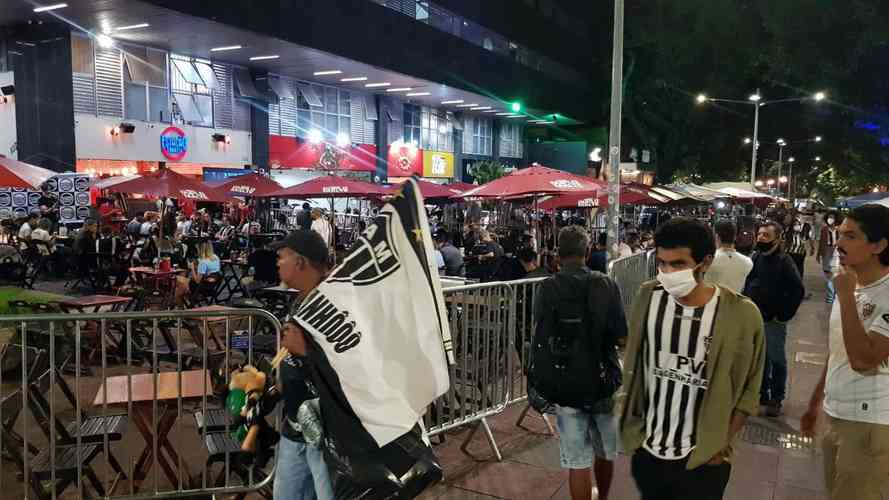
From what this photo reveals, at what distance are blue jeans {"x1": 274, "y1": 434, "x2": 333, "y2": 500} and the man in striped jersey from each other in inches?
55.5

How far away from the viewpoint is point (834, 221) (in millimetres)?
16781

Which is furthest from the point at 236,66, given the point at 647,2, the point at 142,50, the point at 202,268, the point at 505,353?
the point at 647,2

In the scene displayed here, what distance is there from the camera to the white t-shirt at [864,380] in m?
3.06

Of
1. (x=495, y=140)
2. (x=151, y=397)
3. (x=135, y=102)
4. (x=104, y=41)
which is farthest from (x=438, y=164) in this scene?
(x=151, y=397)

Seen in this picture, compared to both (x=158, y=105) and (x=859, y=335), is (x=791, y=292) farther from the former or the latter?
(x=158, y=105)

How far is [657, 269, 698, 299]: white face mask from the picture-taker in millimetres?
2957

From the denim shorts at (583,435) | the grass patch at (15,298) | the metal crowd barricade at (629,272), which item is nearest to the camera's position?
the denim shorts at (583,435)

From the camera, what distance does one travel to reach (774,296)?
6.55 meters

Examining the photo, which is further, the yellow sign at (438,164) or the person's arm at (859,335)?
the yellow sign at (438,164)

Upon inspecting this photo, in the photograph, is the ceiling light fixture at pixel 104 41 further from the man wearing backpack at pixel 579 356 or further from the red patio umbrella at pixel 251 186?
the man wearing backpack at pixel 579 356

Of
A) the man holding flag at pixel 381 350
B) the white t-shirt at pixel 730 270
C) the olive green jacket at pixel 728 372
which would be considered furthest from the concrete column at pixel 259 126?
the olive green jacket at pixel 728 372

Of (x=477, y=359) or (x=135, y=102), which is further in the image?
(x=135, y=102)

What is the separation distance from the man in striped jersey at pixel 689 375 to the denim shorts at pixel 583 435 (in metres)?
0.88

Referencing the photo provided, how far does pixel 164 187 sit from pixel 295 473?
1100cm
